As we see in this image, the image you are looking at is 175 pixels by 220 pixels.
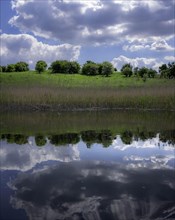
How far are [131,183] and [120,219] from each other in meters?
1.51

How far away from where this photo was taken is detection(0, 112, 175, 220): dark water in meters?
4.21

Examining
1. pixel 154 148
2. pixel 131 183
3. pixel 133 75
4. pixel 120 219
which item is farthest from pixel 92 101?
pixel 133 75

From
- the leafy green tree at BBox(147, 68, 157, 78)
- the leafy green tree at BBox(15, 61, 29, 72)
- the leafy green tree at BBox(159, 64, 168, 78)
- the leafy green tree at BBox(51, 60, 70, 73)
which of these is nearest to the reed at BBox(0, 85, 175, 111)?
the leafy green tree at BBox(147, 68, 157, 78)

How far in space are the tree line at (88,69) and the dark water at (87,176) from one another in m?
35.5

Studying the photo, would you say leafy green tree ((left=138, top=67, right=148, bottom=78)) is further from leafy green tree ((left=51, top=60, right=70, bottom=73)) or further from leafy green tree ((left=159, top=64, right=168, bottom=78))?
leafy green tree ((left=51, top=60, right=70, bottom=73))

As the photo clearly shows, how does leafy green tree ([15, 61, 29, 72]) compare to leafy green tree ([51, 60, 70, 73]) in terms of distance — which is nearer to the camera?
leafy green tree ([51, 60, 70, 73])

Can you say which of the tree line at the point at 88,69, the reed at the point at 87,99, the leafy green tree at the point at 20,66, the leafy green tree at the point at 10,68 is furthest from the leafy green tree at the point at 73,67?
the reed at the point at 87,99

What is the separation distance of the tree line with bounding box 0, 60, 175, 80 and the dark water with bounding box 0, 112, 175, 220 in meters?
35.5

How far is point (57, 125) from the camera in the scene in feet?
42.9

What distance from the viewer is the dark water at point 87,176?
4215 mm

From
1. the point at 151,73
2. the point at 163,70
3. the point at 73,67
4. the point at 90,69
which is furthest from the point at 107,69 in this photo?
the point at 163,70

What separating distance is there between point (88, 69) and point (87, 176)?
41.1m

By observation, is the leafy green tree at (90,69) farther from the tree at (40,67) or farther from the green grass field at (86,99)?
the green grass field at (86,99)

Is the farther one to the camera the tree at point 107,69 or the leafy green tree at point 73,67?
the leafy green tree at point 73,67
